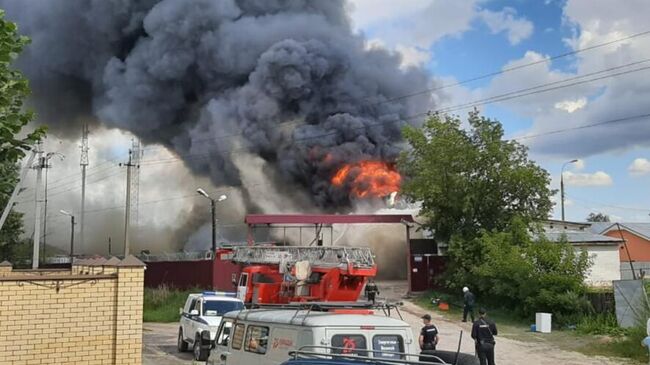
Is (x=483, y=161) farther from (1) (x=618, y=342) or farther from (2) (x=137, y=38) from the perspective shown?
(2) (x=137, y=38)

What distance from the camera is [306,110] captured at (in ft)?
151

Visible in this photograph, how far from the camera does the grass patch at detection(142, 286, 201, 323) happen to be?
31.0 meters

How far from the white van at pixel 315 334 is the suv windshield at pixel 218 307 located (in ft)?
30.7

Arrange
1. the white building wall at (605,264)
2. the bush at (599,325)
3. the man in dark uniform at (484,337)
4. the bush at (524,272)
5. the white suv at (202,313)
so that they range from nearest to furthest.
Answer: the man in dark uniform at (484,337), the white suv at (202,313), the bush at (599,325), the bush at (524,272), the white building wall at (605,264)

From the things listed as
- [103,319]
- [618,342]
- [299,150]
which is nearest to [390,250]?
[299,150]

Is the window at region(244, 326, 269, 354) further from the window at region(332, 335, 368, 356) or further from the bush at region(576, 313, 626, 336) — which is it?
the bush at region(576, 313, 626, 336)

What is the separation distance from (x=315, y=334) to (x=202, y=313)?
1138 cm

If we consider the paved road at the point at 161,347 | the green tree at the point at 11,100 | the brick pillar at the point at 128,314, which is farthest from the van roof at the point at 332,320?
the paved road at the point at 161,347

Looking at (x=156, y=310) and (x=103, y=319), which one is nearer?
(x=103, y=319)

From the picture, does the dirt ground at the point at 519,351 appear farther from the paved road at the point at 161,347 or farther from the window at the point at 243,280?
the paved road at the point at 161,347

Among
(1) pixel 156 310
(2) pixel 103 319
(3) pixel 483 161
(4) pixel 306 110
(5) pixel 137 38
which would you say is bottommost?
(1) pixel 156 310

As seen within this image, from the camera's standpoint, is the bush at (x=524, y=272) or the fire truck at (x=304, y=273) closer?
the fire truck at (x=304, y=273)

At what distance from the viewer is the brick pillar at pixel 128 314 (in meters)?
11.0

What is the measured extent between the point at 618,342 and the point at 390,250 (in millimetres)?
23950
